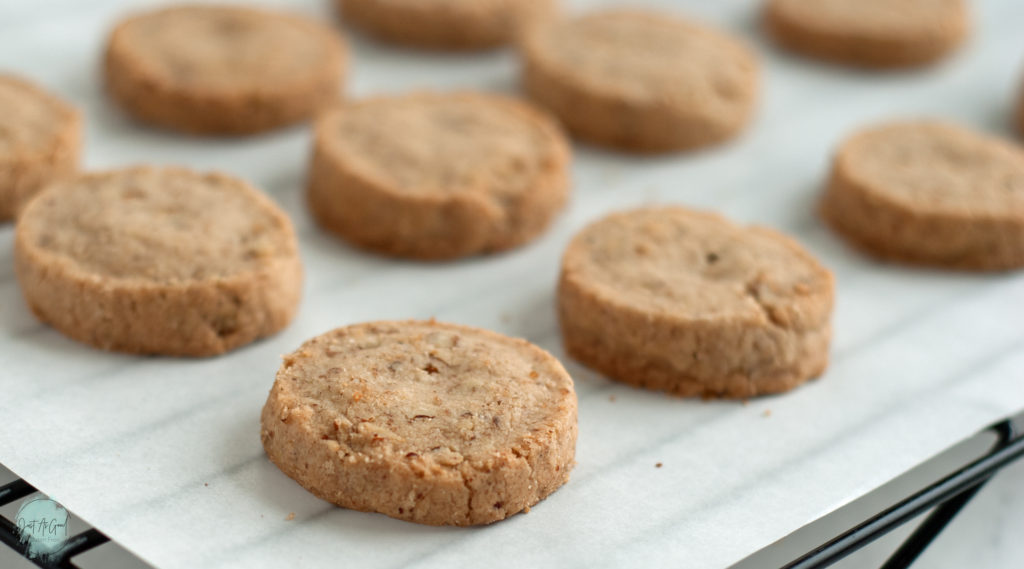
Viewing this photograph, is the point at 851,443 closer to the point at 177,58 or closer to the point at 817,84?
the point at 817,84

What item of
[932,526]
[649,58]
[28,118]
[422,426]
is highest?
[649,58]

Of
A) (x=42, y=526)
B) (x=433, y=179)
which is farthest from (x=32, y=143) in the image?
(x=42, y=526)

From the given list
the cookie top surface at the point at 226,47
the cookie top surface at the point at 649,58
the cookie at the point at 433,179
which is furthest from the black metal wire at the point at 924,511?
the cookie top surface at the point at 226,47

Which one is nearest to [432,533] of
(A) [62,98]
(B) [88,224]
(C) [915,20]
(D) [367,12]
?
(B) [88,224]

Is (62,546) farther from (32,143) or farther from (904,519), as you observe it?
(904,519)

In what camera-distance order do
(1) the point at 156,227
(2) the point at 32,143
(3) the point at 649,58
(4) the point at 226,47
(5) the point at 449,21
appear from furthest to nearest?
(5) the point at 449,21
(3) the point at 649,58
(4) the point at 226,47
(2) the point at 32,143
(1) the point at 156,227

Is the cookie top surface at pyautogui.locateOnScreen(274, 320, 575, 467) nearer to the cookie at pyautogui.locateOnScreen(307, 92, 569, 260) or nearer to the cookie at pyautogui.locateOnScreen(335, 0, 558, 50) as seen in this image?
the cookie at pyautogui.locateOnScreen(307, 92, 569, 260)

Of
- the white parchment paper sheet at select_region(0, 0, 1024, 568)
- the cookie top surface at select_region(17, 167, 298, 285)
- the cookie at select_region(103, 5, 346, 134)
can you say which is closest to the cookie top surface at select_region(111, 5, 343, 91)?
the cookie at select_region(103, 5, 346, 134)
